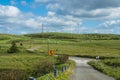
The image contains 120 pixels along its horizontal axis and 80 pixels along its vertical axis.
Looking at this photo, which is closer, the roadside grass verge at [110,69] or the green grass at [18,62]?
the roadside grass verge at [110,69]

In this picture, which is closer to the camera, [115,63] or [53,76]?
[53,76]

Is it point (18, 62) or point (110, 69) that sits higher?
point (110, 69)

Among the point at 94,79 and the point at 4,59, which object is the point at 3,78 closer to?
the point at 94,79

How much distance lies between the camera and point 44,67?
152 ft

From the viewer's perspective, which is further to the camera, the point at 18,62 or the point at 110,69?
the point at 18,62

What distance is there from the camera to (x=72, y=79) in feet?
101

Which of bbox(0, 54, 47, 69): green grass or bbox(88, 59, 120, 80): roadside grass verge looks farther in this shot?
bbox(0, 54, 47, 69): green grass

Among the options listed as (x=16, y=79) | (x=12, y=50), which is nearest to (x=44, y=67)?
(x=16, y=79)

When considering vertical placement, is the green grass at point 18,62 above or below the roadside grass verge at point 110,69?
below

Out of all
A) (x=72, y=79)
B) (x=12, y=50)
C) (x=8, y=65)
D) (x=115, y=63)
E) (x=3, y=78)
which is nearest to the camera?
(x=3, y=78)

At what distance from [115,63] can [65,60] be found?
446 inches

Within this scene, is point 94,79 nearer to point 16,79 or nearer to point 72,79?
point 72,79

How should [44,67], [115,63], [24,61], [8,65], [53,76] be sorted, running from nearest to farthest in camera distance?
[53,76] < [44,67] < [115,63] < [8,65] < [24,61]

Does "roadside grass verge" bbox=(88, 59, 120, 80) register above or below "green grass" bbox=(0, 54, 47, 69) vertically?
above
